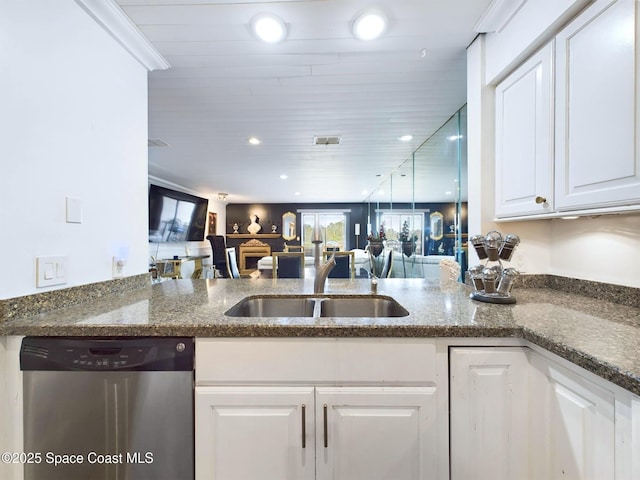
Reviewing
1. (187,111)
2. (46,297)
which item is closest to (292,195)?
(187,111)

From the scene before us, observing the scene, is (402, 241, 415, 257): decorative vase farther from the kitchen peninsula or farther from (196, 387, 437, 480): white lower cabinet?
(196, 387, 437, 480): white lower cabinet

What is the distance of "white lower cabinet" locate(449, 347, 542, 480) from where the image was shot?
0.86 m

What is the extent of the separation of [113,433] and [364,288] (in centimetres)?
121

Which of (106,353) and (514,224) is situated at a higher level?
(514,224)

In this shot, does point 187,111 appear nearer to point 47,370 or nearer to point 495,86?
point 47,370

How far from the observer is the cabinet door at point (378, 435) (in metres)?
0.87

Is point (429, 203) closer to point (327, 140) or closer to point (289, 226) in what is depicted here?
point (327, 140)

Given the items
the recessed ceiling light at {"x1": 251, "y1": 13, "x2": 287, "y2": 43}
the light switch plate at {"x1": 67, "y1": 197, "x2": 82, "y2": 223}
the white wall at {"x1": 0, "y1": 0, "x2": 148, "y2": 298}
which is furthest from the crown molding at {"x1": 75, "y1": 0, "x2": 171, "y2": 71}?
the light switch plate at {"x1": 67, "y1": 197, "x2": 82, "y2": 223}

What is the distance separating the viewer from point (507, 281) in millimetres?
1161

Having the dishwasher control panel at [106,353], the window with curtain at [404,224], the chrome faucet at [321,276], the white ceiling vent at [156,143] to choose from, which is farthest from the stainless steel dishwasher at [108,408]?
the window with curtain at [404,224]

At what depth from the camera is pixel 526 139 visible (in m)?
1.22

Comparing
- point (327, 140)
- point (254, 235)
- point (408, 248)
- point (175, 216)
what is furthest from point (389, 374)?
point (254, 235)

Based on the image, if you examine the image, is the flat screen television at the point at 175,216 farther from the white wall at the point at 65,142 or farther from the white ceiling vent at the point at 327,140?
the white wall at the point at 65,142

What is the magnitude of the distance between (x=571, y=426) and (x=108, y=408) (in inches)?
54.7
